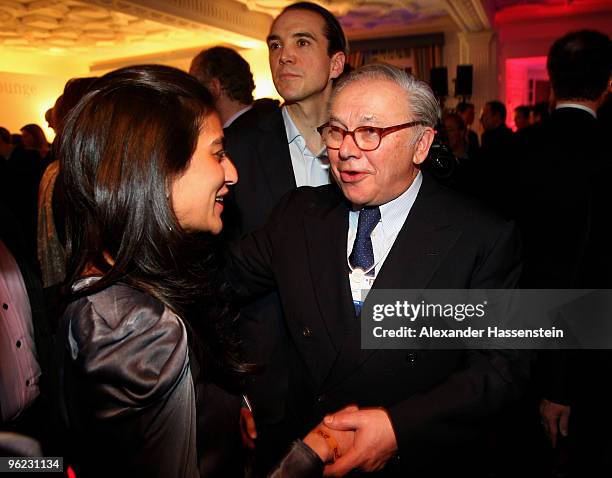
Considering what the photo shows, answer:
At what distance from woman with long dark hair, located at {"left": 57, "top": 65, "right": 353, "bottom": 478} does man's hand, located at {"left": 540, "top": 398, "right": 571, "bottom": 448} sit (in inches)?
47.8

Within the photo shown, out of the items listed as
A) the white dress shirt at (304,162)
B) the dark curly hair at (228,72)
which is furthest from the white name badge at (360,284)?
the dark curly hair at (228,72)

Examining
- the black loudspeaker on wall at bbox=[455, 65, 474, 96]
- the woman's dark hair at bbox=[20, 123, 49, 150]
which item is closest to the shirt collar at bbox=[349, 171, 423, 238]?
the woman's dark hair at bbox=[20, 123, 49, 150]

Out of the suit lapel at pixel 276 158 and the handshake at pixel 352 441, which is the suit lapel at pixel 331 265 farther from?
the suit lapel at pixel 276 158

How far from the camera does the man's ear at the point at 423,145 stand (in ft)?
4.91

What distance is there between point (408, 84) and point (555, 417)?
1439 mm

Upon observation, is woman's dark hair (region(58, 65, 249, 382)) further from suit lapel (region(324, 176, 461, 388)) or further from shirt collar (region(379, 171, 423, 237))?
shirt collar (region(379, 171, 423, 237))

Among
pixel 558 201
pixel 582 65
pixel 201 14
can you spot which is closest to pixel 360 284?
pixel 558 201

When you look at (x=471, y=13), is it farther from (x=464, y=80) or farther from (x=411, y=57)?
(x=411, y=57)

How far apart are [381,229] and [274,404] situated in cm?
75

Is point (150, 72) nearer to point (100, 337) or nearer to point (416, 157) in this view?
point (100, 337)

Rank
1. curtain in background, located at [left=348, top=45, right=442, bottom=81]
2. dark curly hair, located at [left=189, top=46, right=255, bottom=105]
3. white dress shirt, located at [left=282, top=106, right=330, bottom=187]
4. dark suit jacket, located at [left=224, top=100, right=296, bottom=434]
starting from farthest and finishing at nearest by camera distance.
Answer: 1. curtain in background, located at [left=348, top=45, right=442, bottom=81]
2. dark curly hair, located at [left=189, top=46, right=255, bottom=105]
3. white dress shirt, located at [left=282, top=106, right=330, bottom=187]
4. dark suit jacket, located at [left=224, top=100, right=296, bottom=434]

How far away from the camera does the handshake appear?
1249 millimetres

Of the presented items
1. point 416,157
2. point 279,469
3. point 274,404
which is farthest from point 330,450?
point 416,157

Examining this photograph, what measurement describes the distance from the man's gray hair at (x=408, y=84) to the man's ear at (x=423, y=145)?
32 millimetres
